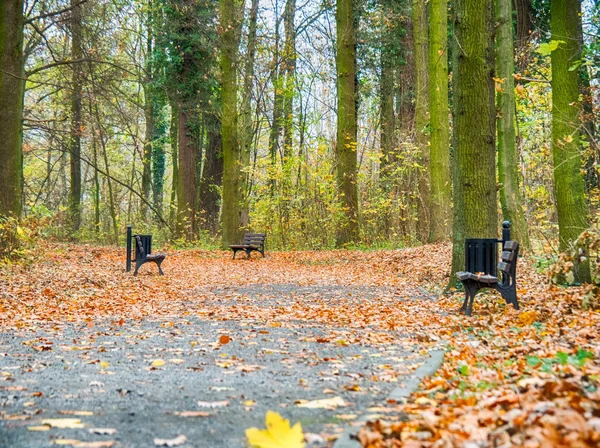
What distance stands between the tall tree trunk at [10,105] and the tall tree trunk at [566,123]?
1107 centimetres

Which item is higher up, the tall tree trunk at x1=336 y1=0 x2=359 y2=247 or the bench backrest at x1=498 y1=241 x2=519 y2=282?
the tall tree trunk at x1=336 y1=0 x2=359 y2=247

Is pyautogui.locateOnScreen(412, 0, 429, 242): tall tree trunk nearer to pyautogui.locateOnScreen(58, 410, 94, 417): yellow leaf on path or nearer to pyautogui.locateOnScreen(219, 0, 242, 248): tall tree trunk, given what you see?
pyautogui.locateOnScreen(219, 0, 242, 248): tall tree trunk

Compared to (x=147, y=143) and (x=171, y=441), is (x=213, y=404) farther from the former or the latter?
(x=147, y=143)

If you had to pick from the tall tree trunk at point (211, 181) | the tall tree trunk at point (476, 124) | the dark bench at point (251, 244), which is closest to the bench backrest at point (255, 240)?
the dark bench at point (251, 244)

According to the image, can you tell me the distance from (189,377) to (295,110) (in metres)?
23.7

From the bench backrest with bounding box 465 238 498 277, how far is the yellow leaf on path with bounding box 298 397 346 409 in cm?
515

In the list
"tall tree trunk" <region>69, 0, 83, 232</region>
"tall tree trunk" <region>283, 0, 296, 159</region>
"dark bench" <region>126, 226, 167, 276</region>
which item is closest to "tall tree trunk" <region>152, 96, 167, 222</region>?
"tall tree trunk" <region>69, 0, 83, 232</region>

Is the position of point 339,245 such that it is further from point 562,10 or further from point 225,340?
point 225,340

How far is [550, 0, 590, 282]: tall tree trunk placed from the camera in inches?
409

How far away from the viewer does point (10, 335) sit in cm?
740

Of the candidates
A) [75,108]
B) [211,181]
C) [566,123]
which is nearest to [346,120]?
[211,181]

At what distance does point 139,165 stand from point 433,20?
2707 centimetres

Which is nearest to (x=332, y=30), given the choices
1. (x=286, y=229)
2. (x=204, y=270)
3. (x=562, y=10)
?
(x=286, y=229)

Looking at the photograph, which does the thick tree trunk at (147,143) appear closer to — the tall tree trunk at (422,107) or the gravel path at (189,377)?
the tall tree trunk at (422,107)
